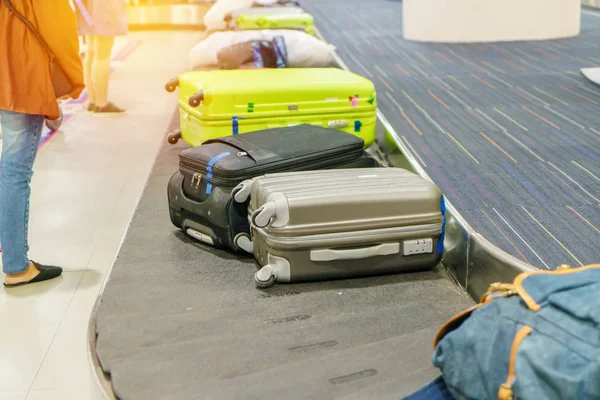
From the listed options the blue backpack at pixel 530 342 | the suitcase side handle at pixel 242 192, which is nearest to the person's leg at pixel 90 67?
the suitcase side handle at pixel 242 192

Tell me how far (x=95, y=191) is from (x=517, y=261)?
2399mm

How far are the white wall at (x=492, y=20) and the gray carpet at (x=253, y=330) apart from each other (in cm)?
493

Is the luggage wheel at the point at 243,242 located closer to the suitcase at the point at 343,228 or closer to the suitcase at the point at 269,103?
the suitcase at the point at 343,228

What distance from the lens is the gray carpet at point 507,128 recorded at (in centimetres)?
244

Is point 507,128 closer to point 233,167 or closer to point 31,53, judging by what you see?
point 233,167

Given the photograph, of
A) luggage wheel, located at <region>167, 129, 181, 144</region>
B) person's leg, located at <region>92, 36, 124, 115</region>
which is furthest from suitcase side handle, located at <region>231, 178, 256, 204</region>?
person's leg, located at <region>92, 36, 124, 115</region>

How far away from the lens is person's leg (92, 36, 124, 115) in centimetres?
506

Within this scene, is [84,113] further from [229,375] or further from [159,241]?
[229,375]

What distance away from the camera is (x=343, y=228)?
206cm

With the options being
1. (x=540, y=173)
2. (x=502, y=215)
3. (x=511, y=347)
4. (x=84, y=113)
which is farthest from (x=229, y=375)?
(x=84, y=113)

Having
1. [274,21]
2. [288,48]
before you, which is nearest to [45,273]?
[288,48]

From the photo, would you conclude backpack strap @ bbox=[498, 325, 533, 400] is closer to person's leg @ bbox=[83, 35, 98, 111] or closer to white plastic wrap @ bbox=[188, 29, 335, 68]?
white plastic wrap @ bbox=[188, 29, 335, 68]

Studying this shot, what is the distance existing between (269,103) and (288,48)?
3.38 ft

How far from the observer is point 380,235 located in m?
2.08
